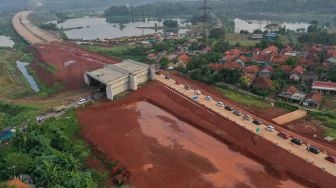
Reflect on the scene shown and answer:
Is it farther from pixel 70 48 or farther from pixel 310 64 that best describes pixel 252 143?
pixel 70 48

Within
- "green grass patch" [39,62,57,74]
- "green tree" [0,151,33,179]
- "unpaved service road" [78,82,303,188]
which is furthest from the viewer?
"green grass patch" [39,62,57,74]

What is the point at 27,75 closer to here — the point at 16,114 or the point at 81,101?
the point at 16,114

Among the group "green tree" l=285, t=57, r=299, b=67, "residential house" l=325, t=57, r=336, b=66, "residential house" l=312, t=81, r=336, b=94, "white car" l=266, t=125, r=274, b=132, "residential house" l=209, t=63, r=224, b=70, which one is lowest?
"white car" l=266, t=125, r=274, b=132

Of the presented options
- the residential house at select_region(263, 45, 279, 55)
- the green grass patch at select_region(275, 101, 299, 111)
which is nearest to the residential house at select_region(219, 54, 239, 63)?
the residential house at select_region(263, 45, 279, 55)

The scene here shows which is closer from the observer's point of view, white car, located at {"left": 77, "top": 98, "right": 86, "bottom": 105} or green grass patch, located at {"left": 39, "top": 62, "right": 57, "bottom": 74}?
white car, located at {"left": 77, "top": 98, "right": 86, "bottom": 105}

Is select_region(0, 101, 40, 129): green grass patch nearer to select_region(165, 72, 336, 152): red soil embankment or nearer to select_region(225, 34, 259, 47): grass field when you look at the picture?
select_region(165, 72, 336, 152): red soil embankment

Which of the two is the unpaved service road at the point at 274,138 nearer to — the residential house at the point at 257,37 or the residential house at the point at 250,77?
the residential house at the point at 250,77

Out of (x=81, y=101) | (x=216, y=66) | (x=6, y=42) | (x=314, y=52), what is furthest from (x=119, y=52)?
(x=6, y=42)

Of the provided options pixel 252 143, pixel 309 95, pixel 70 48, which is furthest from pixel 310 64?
pixel 70 48
